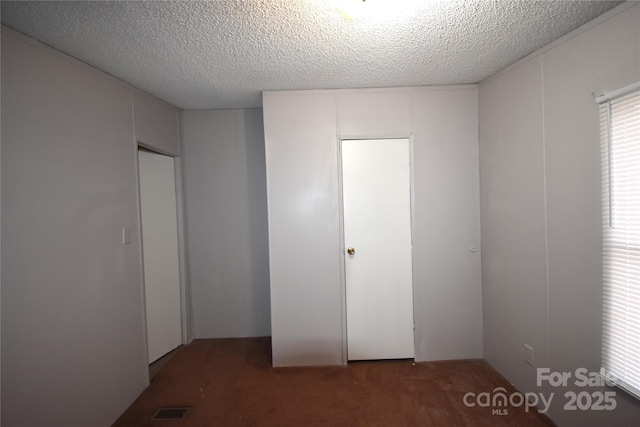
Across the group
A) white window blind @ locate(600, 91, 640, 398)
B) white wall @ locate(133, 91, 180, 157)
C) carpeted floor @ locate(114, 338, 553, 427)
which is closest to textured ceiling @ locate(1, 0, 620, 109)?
white wall @ locate(133, 91, 180, 157)

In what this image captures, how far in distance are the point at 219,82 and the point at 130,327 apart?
83.7 inches

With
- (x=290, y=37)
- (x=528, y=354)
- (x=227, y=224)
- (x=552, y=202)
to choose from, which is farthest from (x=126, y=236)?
(x=528, y=354)

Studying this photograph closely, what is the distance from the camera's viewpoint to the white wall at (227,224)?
122 inches

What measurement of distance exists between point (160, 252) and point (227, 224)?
28.3 inches

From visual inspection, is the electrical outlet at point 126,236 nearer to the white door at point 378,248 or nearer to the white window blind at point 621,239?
the white door at point 378,248

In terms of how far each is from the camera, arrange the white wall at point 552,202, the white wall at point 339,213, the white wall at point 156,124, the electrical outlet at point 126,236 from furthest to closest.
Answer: the white wall at point 339,213
the white wall at point 156,124
the electrical outlet at point 126,236
the white wall at point 552,202

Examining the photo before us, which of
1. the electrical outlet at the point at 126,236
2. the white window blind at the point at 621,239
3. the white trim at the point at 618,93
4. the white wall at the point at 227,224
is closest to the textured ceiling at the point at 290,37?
the white trim at the point at 618,93

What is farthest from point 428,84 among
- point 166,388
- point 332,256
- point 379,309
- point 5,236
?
point 166,388

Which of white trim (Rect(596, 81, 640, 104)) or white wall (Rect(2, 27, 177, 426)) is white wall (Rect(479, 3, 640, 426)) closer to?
white trim (Rect(596, 81, 640, 104))

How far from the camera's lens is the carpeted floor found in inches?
75.7

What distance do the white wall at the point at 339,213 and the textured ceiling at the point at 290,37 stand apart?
0.25 meters

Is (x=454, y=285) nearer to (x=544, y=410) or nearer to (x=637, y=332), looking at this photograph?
(x=544, y=410)

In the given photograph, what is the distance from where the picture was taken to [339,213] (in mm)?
2547

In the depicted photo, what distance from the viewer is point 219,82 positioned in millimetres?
2314
